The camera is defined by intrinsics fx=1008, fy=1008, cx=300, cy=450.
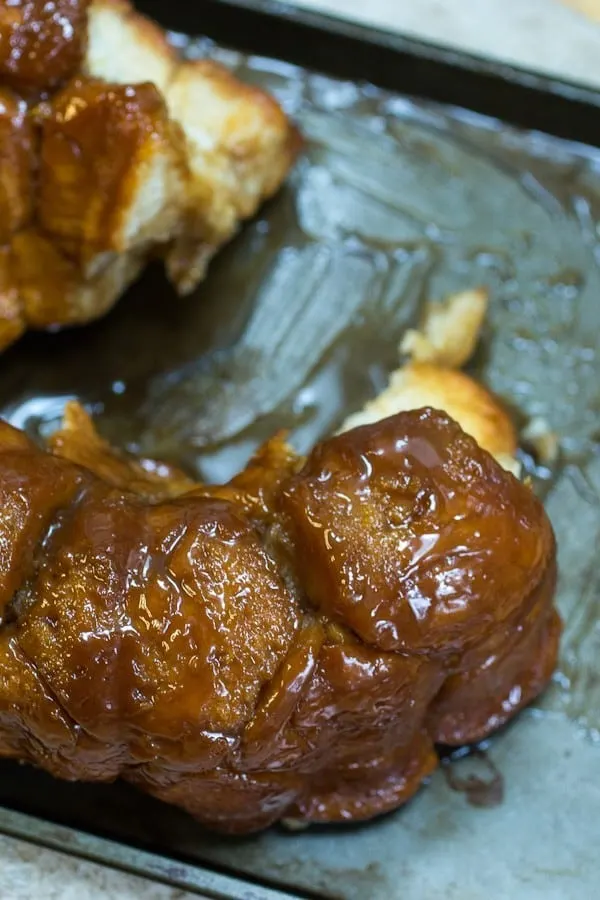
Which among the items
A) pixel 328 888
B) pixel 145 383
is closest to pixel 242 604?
pixel 328 888

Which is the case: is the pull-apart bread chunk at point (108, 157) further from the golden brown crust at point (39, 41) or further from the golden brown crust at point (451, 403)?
the golden brown crust at point (451, 403)

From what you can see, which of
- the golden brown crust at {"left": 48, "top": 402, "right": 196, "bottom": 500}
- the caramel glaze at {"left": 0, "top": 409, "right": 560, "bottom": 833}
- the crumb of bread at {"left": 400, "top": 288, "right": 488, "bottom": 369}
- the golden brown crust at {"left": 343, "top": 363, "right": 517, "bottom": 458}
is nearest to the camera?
the caramel glaze at {"left": 0, "top": 409, "right": 560, "bottom": 833}

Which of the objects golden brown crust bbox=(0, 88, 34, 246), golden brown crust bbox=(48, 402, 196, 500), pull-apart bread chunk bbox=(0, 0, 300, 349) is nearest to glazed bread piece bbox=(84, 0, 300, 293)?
pull-apart bread chunk bbox=(0, 0, 300, 349)

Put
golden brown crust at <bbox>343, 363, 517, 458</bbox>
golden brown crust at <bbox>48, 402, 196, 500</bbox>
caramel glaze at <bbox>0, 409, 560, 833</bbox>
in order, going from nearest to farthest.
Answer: caramel glaze at <bbox>0, 409, 560, 833</bbox>, golden brown crust at <bbox>48, 402, 196, 500</bbox>, golden brown crust at <bbox>343, 363, 517, 458</bbox>

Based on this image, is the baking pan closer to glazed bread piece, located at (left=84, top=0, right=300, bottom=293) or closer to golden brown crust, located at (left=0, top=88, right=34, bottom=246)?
glazed bread piece, located at (left=84, top=0, right=300, bottom=293)

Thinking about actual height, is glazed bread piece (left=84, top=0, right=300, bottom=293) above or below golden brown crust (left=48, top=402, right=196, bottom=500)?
above

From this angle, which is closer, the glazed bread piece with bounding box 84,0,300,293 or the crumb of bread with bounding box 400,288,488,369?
the glazed bread piece with bounding box 84,0,300,293

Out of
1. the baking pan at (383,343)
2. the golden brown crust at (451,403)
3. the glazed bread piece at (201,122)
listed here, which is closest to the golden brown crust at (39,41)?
the glazed bread piece at (201,122)
